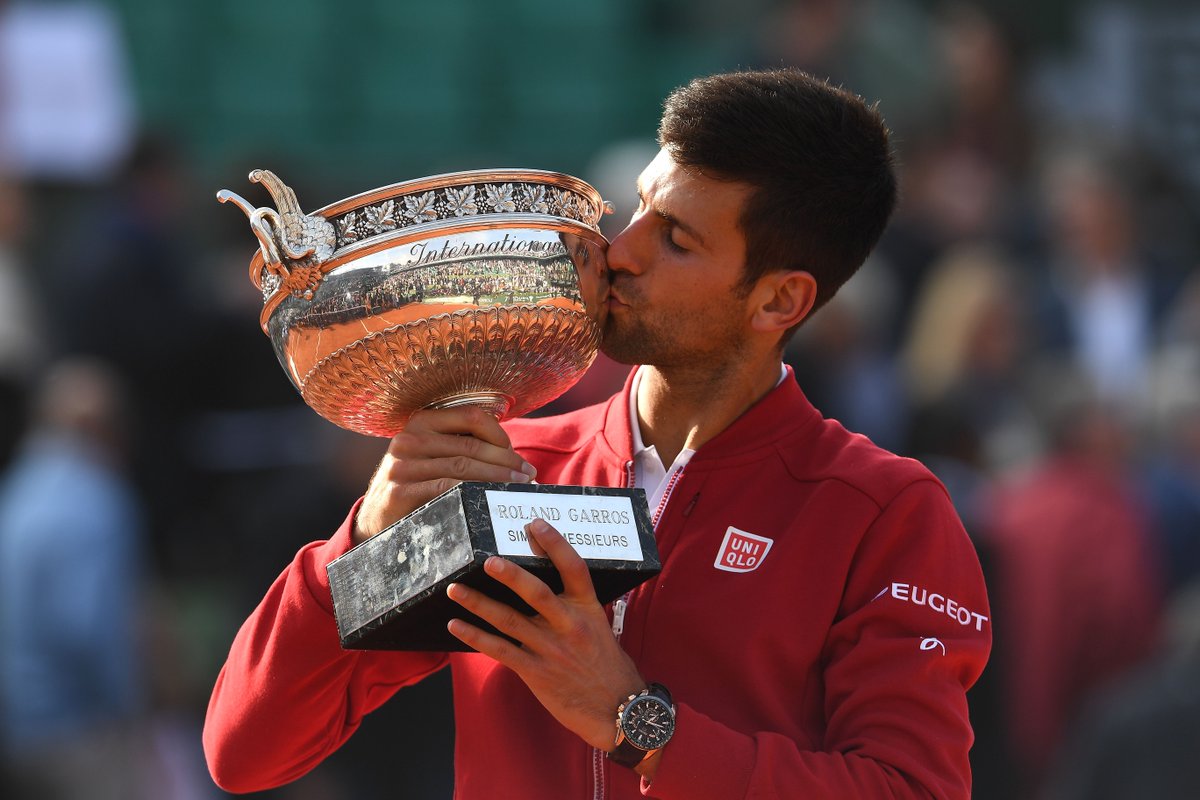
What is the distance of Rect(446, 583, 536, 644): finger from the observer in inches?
89.4

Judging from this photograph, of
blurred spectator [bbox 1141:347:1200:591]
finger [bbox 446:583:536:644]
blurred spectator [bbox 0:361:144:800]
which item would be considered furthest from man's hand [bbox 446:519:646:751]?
blurred spectator [bbox 1141:347:1200:591]

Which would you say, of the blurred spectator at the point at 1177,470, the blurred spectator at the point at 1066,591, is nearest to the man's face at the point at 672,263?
the blurred spectator at the point at 1066,591

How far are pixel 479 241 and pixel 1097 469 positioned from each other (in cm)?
436

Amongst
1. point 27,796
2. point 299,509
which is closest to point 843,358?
point 299,509

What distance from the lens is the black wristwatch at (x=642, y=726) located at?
2344 millimetres

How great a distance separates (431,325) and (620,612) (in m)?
0.52

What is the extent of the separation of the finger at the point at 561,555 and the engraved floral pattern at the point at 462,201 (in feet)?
1.37

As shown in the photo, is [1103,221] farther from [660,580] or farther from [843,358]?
[660,580]

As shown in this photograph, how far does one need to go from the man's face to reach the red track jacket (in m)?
0.20

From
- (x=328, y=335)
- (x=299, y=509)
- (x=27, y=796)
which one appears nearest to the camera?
(x=328, y=335)

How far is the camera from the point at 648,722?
235cm

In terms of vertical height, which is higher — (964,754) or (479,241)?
(479,241)

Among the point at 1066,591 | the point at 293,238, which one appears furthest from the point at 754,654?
the point at 1066,591

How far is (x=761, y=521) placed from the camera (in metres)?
2.62
